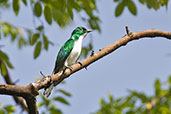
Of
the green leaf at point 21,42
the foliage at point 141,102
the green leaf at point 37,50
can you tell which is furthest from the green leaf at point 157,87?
the green leaf at point 21,42

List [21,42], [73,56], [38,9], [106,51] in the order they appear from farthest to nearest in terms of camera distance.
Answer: [21,42], [73,56], [38,9], [106,51]

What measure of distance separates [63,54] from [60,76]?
2.05 meters

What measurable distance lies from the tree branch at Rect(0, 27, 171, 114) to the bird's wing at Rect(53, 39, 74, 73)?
1543 mm

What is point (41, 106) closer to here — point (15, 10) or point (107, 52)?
point (15, 10)

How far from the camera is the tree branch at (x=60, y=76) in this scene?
3.01 meters

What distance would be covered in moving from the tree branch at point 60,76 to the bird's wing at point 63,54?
60.7 inches

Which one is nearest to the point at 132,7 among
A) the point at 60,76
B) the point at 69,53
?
the point at 69,53

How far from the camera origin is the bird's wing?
5336 mm

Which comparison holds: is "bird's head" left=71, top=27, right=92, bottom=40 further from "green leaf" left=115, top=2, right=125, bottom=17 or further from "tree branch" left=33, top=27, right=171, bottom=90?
"tree branch" left=33, top=27, right=171, bottom=90

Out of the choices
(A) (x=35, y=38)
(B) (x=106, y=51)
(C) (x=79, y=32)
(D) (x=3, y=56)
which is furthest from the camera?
(C) (x=79, y=32)

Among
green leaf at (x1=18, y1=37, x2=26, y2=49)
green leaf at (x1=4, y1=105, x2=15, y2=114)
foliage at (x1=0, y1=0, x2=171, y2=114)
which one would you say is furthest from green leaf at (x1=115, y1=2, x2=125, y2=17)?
green leaf at (x1=18, y1=37, x2=26, y2=49)

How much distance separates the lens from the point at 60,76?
355cm

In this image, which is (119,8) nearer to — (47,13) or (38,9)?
(47,13)

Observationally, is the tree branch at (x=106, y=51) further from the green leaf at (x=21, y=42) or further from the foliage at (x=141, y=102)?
the green leaf at (x=21, y=42)
